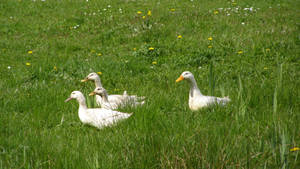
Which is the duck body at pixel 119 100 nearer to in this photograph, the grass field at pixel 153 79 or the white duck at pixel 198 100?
the grass field at pixel 153 79

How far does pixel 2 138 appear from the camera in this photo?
4250 mm

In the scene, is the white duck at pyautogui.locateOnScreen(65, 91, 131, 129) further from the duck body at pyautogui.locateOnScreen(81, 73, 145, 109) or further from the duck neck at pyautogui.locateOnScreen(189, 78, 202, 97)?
the duck neck at pyautogui.locateOnScreen(189, 78, 202, 97)

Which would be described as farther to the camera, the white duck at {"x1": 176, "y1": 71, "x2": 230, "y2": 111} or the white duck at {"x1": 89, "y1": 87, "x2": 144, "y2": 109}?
the white duck at {"x1": 89, "y1": 87, "x2": 144, "y2": 109}

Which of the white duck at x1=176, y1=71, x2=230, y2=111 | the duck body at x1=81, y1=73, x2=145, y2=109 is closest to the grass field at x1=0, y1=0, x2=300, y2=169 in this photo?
the white duck at x1=176, y1=71, x2=230, y2=111

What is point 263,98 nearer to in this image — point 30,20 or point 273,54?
point 273,54

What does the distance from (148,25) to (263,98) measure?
657 centimetres

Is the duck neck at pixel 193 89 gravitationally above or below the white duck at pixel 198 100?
above

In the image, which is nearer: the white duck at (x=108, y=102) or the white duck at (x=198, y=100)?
the white duck at (x=198, y=100)

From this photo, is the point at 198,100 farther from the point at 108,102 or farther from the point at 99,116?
the point at 108,102

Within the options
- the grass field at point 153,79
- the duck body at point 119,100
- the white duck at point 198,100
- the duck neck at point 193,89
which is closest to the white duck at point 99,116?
the grass field at point 153,79

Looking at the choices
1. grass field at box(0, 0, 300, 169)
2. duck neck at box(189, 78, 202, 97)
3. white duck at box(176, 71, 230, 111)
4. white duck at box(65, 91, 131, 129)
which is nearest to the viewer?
grass field at box(0, 0, 300, 169)

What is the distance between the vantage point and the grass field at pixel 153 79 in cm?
312

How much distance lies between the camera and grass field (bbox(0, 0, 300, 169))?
10.2 ft

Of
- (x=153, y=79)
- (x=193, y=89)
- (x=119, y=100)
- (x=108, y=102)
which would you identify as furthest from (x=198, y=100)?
(x=153, y=79)
